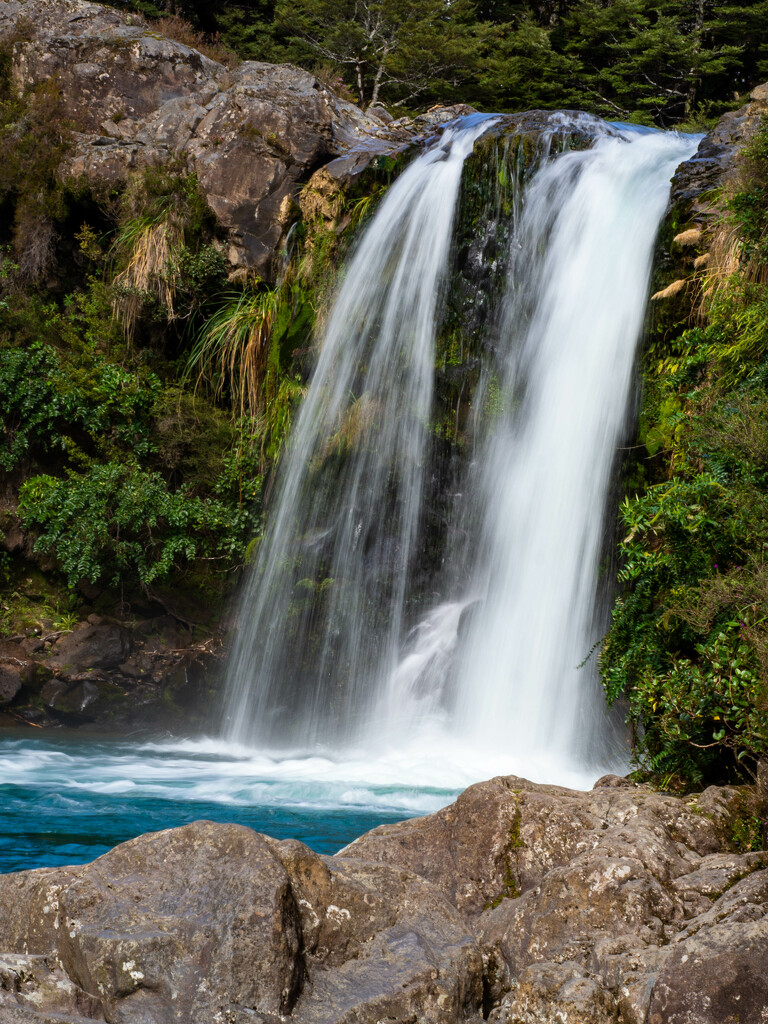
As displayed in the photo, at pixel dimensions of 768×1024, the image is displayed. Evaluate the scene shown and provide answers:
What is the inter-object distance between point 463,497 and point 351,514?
1216mm

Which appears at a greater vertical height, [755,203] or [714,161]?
[714,161]

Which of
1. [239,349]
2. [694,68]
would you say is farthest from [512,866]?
[694,68]

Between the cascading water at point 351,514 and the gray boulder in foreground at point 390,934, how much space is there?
5810 mm

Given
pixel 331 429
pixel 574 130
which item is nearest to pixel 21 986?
pixel 331 429

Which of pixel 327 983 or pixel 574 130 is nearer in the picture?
pixel 327 983

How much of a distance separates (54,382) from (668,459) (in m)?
7.10

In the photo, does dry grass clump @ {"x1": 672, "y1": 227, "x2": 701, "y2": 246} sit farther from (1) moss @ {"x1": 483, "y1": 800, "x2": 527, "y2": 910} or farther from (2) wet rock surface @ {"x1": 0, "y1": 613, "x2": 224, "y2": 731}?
(2) wet rock surface @ {"x1": 0, "y1": 613, "x2": 224, "y2": 731}

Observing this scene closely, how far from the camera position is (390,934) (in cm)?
267

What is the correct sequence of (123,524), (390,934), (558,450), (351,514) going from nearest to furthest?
(390,934)
(558,450)
(351,514)
(123,524)

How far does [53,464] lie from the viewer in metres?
10.6

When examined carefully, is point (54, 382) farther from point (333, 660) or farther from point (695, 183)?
point (695, 183)

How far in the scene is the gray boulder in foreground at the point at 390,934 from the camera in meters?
2.28

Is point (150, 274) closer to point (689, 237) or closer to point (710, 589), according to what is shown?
point (689, 237)

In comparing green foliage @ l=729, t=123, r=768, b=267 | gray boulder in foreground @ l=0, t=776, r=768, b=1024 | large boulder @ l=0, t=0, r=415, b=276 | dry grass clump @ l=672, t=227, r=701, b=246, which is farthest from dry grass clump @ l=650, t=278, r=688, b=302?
gray boulder in foreground @ l=0, t=776, r=768, b=1024
